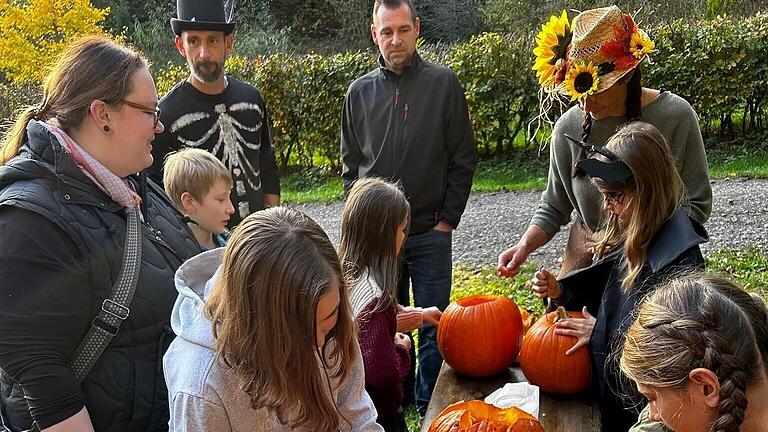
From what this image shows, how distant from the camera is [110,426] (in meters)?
1.85

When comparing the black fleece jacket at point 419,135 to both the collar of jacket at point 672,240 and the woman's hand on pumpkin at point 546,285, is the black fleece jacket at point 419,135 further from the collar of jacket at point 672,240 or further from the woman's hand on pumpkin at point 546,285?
the collar of jacket at point 672,240

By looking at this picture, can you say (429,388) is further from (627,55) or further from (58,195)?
(58,195)

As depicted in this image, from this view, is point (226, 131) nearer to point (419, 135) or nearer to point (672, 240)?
point (419, 135)

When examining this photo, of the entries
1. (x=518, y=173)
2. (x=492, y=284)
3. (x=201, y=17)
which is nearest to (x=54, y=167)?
(x=201, y=17)

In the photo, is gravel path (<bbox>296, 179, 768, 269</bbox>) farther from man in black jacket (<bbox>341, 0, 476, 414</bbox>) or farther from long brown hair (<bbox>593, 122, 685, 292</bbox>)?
long brown hair (<bbox>593, 122, 685, 292</bbox>)

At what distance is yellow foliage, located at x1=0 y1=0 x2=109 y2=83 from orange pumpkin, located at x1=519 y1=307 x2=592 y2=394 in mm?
13412

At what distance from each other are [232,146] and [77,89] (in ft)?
5.80

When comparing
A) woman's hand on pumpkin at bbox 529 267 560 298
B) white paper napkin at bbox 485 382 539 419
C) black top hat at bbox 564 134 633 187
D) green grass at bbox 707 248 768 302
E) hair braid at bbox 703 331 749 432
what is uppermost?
black top hat at bbox 564 134 633 187

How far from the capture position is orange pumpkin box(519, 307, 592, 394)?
245cm

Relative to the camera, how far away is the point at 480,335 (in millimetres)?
2621

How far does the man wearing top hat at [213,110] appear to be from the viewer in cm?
357

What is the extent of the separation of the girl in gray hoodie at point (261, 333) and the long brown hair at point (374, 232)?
0.85 m

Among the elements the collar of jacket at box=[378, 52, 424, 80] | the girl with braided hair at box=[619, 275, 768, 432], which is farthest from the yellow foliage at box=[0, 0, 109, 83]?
the girl with braided hair at box=[619, 275, 768, 432]

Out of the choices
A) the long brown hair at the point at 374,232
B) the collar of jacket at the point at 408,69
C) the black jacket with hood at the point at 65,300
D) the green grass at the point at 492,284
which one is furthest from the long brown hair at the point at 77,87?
the green grass at the point at 492,284
